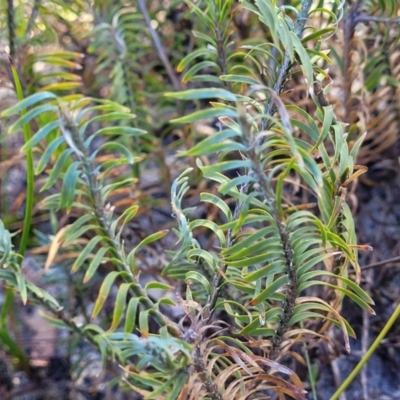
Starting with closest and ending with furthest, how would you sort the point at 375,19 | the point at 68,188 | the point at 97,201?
the point at 68,188, the point at 97,201, the point at 375,19

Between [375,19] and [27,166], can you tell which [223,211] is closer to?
[27,166]

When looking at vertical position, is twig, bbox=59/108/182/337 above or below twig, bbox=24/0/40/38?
below

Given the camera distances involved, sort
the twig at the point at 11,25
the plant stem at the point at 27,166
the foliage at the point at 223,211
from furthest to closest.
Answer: the twig at the point at 11,25 → the plant stem at the point at 27,166 → the foliage at the point at 223,211

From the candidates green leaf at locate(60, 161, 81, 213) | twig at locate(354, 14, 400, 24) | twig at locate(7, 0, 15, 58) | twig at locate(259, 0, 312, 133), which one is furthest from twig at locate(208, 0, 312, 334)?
twig at locate(7, 0, 15, 58)

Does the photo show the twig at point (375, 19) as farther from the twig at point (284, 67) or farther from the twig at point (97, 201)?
the twig at point (97, 201)

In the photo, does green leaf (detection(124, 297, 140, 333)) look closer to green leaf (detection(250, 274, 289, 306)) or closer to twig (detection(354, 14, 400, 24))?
green leaf (detection(250, 274, 289, 306))

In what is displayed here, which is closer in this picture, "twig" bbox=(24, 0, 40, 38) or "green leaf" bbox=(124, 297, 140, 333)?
"green leaf" bbox=(124, 297, 140, 333)

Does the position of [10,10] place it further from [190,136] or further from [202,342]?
[202,342]

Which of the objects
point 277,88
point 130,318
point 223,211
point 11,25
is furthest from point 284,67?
point 11,25

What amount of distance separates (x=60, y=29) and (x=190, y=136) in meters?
0.42

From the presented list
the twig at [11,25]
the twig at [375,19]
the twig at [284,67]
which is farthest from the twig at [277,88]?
the twig at [11,25]

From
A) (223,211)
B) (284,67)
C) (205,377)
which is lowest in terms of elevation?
(205,377)

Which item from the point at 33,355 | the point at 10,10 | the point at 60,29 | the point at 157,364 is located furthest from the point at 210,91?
the point at 60,29

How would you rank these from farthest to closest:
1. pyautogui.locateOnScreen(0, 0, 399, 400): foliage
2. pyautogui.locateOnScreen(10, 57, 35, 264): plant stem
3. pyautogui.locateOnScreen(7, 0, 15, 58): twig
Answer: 1. pyautogui.locateOnScreen(7, 0, 15, 58): twig
2. pyautogui.locateOnScreen(10, 57, 35, 264): plant stem
3. pyautogui.locateOnScreen(0, 0, 399, 400): foliage
